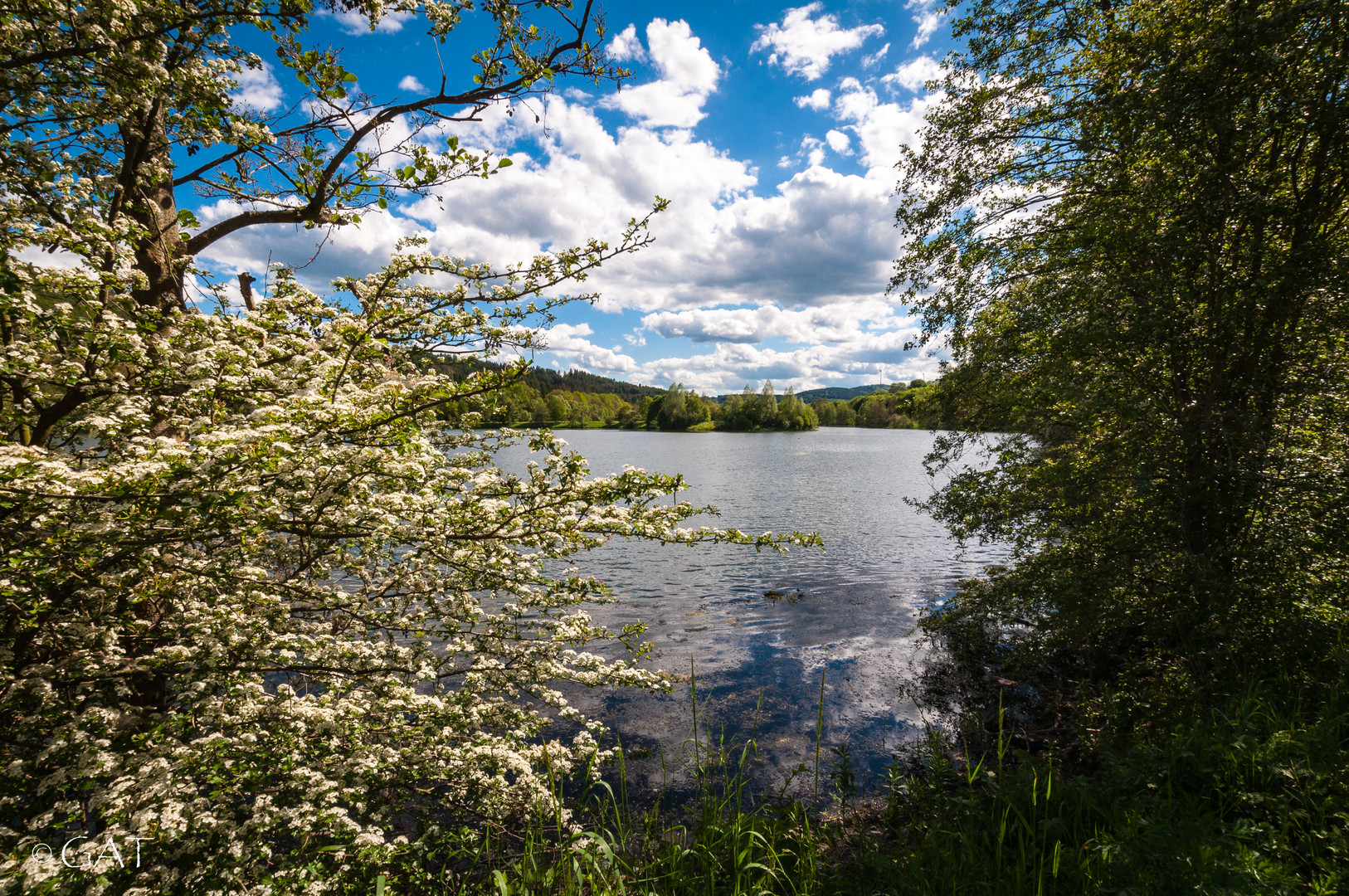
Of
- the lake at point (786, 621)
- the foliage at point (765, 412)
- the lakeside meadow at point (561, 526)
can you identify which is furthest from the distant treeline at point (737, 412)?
the lakeside meadow at point (561, 526)

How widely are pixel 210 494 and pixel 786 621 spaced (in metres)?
14.2

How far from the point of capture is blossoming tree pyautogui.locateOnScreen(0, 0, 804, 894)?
3.02m

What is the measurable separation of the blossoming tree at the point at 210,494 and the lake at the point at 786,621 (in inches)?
99.8

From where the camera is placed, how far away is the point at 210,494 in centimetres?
270

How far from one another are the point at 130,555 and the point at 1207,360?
11.1 meters

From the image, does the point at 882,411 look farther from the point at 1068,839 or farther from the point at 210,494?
the point at 210,494

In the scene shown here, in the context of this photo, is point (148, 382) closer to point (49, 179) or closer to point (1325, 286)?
point (49, 179)

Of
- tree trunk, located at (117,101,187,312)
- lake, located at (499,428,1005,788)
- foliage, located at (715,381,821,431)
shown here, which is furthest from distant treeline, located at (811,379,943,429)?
foliage, located at (715,381,821,431)

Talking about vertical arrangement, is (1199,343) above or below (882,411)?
below

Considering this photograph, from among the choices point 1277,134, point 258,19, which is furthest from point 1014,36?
point 258,19

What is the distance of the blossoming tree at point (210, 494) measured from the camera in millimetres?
3020

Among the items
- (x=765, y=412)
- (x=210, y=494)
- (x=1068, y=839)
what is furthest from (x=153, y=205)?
(x=765, y=412)

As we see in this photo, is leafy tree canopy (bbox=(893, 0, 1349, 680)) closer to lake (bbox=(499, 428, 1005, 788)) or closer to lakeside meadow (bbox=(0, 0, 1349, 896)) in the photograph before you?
lakeside meadow (bbox=(0, 0, 1349, 896))

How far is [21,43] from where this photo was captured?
10.4ft
